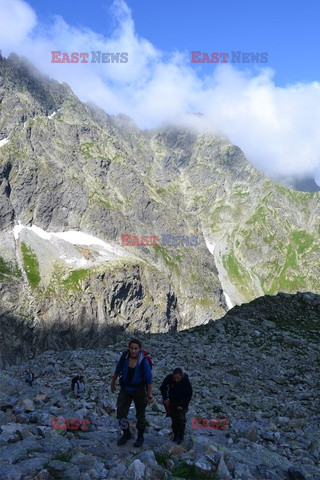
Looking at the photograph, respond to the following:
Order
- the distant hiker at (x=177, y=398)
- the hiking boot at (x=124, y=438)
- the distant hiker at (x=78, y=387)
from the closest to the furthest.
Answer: the hiking boot at (x=124, y=438) < the distant hiker at (x=177, y=398) < the distant hiker at (x=78, y=387)

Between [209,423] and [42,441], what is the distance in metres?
9.15

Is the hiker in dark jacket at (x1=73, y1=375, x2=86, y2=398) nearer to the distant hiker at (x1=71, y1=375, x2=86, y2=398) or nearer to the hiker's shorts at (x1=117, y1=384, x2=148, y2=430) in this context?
the distant hiker at (x1=71, y1=375, x2=86, y2=398)

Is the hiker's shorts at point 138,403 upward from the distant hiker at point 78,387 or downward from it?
upward

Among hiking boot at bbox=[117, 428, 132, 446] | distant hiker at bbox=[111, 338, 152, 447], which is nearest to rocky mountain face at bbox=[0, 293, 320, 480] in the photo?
hiking boot at bbox=[117, 428, 132, 446]

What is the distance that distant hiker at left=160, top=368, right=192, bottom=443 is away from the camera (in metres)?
12.3

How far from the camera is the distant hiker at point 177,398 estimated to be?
12.3 meters

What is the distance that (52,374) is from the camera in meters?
25.2

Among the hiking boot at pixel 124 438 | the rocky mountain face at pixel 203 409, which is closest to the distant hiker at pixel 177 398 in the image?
the rocky mountain face at pixel 203 409

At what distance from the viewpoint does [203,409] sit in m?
19.4

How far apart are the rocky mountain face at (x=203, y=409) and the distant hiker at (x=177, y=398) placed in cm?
51

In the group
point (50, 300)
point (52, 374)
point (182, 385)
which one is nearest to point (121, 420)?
point (182, 385)

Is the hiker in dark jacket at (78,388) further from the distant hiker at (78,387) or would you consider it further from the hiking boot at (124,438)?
the hiking boot at (124,438)

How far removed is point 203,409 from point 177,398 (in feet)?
26.0

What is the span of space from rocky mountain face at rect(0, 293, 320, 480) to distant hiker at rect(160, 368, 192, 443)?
1.67ft
